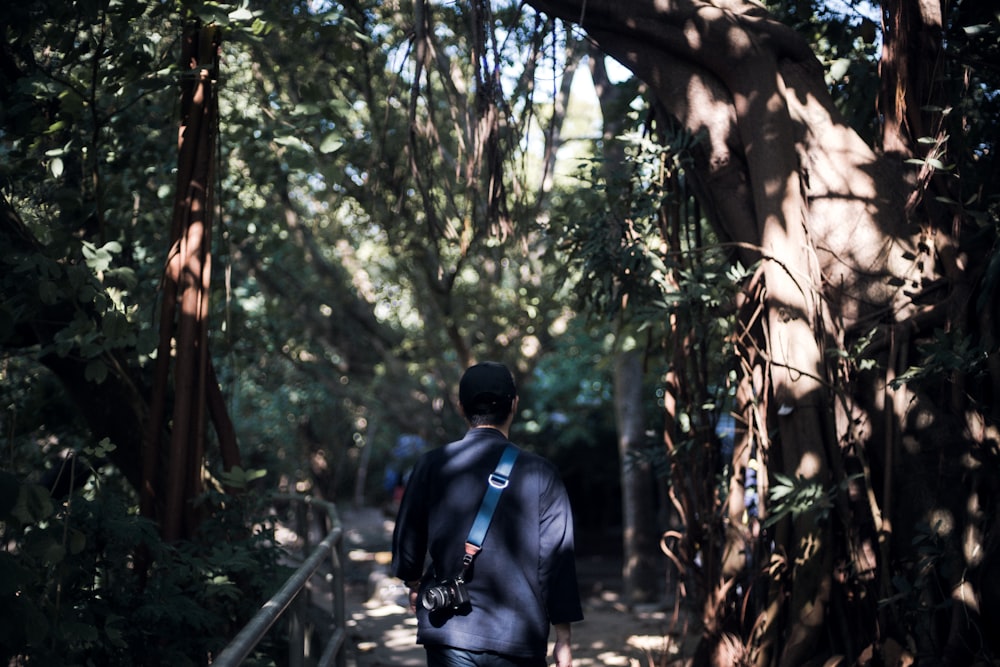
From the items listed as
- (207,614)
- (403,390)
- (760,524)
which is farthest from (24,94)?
(403,390)

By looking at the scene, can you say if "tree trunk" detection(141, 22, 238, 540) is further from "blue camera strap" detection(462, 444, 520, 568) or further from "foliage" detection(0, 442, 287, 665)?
"blue camera strap" detection(462, 444, 520, 568)

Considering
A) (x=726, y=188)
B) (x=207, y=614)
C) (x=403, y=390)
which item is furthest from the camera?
(x=403, y=390)

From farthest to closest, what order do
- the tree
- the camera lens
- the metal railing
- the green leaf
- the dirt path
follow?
the dirt path → the green leaf → the tree → the camera lens → the metal railing

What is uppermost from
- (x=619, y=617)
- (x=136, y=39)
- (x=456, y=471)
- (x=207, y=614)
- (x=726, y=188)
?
(x=136, y=39)

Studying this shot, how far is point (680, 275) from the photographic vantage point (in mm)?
5039

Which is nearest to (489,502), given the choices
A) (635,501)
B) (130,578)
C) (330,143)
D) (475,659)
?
(475,659)

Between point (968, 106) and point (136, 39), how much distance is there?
4536mm

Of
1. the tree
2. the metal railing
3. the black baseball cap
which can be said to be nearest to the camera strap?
the black baseball cap

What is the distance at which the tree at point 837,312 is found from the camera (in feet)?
13.7

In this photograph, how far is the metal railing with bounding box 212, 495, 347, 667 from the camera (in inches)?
92.6

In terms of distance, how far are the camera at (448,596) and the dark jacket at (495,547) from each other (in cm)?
4

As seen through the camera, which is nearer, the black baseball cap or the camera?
the camera

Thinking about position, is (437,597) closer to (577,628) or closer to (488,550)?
(488,550)

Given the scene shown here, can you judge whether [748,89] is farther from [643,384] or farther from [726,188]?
[643,384]
